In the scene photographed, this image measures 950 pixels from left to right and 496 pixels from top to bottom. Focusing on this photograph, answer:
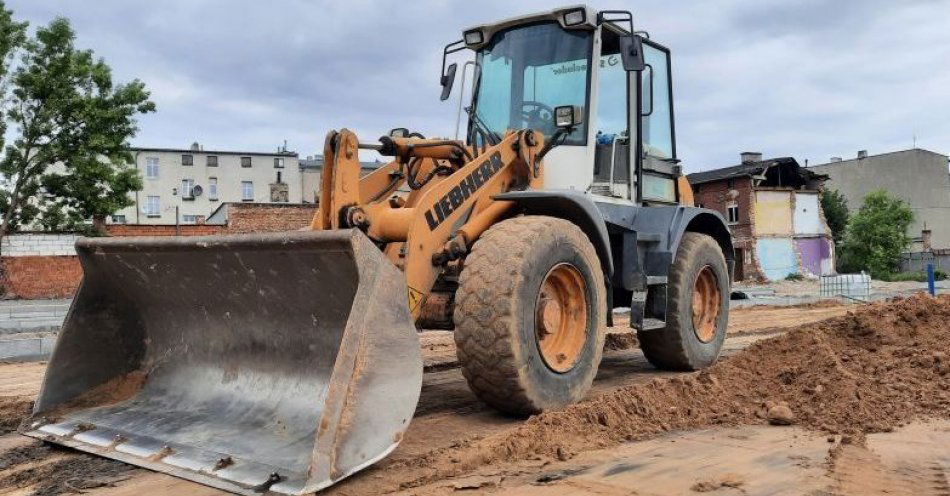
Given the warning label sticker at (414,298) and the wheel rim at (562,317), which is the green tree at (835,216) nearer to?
the wheel rim at (562,317)

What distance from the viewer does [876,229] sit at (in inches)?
1708

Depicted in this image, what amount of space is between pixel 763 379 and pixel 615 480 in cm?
287

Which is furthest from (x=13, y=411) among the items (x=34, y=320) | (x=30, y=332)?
(x=34, y=320)

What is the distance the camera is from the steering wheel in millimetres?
6258

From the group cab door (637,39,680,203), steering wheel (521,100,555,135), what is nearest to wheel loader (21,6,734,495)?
steering wheel (521,100,555,135)

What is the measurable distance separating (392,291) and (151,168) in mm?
60622

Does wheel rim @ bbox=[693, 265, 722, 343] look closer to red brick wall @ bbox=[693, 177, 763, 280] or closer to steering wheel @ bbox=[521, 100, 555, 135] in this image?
steering wheel @ bbox=[521, 100, 555, 135]

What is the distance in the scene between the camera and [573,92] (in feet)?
20.6

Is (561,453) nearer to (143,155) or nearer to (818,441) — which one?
(818,441)

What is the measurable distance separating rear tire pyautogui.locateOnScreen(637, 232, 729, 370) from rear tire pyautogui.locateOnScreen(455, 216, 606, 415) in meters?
1.63

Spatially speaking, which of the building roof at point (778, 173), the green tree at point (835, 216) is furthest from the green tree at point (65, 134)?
the green tree at point (835, 216)

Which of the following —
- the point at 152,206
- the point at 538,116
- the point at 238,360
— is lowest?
the point at 238,360

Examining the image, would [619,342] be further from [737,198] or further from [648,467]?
[737,198]

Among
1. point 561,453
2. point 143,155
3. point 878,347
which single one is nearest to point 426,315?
point 561,453
